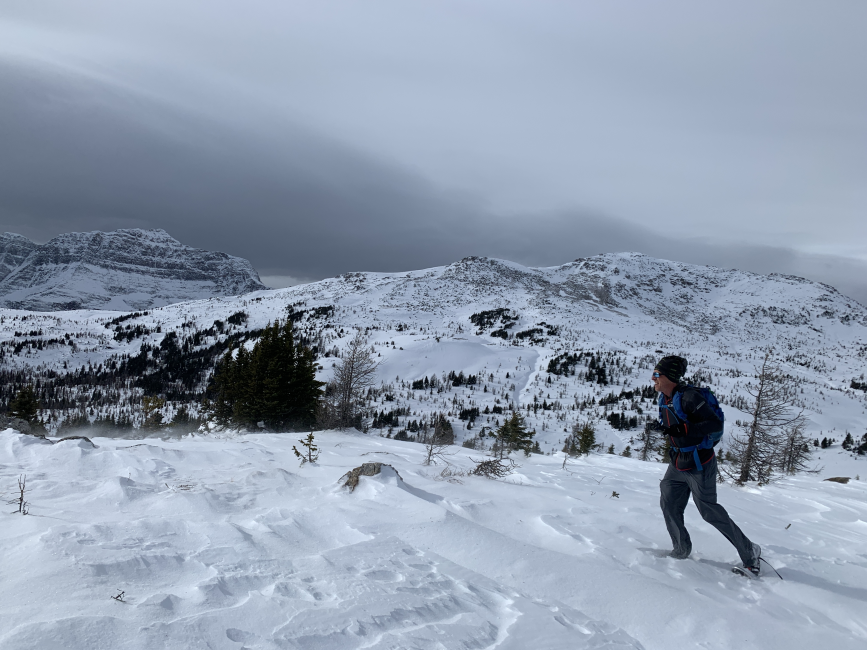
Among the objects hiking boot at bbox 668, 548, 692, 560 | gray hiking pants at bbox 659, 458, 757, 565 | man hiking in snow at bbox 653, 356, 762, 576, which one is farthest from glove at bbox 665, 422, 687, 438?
hiking boot at bbox 668, 548, 692, 560

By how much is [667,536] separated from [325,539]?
13.2 feet

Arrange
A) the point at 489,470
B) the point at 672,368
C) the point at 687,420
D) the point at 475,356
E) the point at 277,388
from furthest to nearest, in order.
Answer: the point at 475,356 → the point at 277,388 → the point at 489,470 → the point at 672,368 → the point at 687,420

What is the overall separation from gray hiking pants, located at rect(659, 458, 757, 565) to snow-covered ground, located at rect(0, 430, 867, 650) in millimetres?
252

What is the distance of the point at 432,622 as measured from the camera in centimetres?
288

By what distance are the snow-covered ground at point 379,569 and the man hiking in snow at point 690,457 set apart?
309 millimetres

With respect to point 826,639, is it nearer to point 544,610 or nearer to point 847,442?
point 544,610

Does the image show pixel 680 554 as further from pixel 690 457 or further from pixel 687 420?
pixel 687 420

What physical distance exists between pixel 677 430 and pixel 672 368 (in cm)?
63

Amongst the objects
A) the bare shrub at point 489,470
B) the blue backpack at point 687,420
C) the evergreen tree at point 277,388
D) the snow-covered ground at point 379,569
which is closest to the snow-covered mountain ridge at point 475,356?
the evergreen tree at point 277,388

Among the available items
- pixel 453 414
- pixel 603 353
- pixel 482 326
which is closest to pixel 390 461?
pixel 453 414

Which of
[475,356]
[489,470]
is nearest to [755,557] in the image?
[489,470]

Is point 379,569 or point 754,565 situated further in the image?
point 754,565

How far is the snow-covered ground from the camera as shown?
2.63m

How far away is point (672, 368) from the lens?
4438 millimetres
